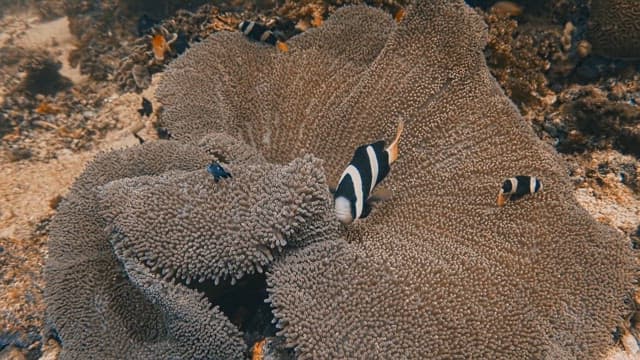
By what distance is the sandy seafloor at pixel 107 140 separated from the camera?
313 cm

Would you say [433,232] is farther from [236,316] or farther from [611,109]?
[611,109]

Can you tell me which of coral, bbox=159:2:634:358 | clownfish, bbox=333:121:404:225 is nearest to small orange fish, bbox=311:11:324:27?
coral, bbox=159:2:634:358

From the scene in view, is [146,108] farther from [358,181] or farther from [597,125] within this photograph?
[597,125]

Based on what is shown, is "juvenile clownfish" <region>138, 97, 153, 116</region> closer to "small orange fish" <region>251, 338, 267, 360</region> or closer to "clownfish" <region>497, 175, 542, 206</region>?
"small orange fish" <region>251, 338, 267, 360</region>

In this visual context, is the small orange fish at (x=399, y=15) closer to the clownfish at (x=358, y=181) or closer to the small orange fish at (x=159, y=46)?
the clownfish at (x=358, y=181)

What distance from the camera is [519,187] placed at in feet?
8.03

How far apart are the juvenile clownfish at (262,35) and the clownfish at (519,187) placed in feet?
7.24

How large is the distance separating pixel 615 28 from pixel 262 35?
3143 mm

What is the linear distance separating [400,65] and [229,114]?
138 cm

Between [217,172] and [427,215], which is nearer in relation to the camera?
[217,172]

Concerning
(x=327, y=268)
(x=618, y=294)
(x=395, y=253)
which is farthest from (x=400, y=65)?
(x=618, y=294)

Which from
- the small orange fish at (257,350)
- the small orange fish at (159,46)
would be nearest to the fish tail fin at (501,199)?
the small orange fish at (257,350)

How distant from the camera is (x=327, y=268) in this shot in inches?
81.0

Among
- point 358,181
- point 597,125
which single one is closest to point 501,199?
point 358,181
